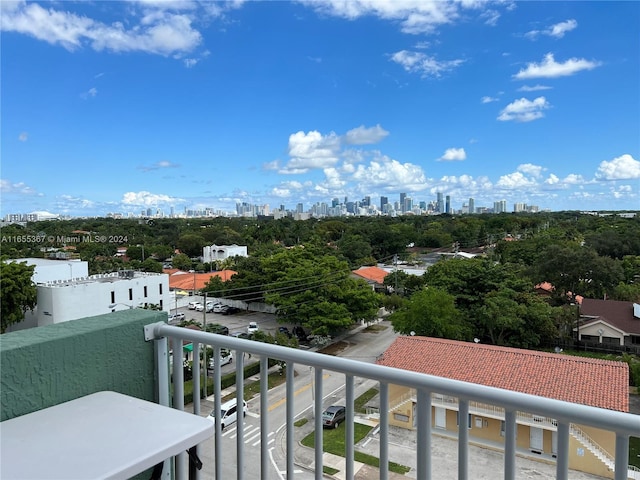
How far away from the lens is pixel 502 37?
1783 centimetres

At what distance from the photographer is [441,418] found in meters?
0.91

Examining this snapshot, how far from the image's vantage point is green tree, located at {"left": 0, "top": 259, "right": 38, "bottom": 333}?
10.7 metres

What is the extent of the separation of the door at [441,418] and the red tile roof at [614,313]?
15.2m

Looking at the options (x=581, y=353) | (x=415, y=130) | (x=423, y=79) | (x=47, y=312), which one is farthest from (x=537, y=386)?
(x=415, y=130)

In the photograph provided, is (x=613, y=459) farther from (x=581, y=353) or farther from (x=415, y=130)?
(x=415, y=130)

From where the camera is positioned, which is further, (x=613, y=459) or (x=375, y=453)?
(x=375, y=453)

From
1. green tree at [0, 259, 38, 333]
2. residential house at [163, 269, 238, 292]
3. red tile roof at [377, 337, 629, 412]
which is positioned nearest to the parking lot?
residential house at [163, 269, 238, 292]

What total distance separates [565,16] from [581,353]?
10.5 meters

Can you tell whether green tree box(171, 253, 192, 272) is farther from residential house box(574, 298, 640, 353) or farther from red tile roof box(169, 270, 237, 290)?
residential house box(574, 298, 640, 353)

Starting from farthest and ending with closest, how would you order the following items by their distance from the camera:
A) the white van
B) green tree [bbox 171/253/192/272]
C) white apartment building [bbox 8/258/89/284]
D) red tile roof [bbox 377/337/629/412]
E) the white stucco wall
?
green tree [bbox 171/253/192/272], white apartment building [bbox 8/258/89/284], the white stucco wall, red tile roof [bbox 377/337/629/412], the white van

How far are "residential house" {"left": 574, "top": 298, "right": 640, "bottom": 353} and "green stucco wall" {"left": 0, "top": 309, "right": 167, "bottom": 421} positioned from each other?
1527 centimetres

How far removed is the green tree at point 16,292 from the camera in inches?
421

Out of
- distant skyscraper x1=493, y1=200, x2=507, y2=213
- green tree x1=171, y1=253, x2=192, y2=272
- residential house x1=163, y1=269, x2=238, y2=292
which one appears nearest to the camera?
residential house x1=163, y1=269, x2=238, y2=292

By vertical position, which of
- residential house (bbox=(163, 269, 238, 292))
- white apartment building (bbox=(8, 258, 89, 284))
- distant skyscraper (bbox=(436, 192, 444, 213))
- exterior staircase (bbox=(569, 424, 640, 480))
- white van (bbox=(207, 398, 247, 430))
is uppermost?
distant skyscraper (bbox=(436, 192, 444, 213))
